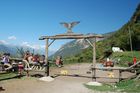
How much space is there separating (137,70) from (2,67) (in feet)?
33.9

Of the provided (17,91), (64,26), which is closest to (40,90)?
(17,91)

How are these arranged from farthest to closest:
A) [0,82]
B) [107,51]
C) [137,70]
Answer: [107,51] → [137,70] → [0,82]

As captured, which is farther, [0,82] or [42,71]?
[42,71]

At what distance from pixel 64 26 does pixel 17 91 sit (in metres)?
8.42

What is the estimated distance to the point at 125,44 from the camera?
57438 mm

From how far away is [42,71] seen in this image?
23.8 meters

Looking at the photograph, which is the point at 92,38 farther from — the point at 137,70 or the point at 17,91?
the point at 17,91

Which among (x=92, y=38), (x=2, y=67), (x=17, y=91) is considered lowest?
(x=17, y=91)

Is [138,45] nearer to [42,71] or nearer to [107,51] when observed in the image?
[107,51]

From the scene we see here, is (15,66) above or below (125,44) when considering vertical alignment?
below

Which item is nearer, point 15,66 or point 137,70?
point 137,70

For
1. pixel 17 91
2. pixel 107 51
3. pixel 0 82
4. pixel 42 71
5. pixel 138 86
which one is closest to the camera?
pixel 17 91

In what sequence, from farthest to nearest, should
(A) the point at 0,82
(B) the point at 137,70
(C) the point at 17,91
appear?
(B) the point at 137,70
(A) the point at 0,82
(C) the point at 17,91

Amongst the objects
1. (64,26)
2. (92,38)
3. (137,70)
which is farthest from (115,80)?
(64,26)
